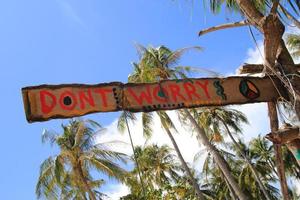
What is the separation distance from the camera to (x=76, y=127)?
20266 millimetres

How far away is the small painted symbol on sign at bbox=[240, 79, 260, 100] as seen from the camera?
4.72 metres

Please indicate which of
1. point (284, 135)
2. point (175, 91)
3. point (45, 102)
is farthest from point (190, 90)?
point (45, 102)

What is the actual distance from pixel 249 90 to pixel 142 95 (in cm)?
117

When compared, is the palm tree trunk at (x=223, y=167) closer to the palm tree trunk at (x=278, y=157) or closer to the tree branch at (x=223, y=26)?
the tree branch at (x=223, y=26)

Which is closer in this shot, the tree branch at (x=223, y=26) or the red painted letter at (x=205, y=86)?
the red painted letter at (x=205, y=86)

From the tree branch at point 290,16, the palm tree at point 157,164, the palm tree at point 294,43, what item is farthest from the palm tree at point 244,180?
the tree branch at point 290,16

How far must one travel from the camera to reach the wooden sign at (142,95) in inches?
163

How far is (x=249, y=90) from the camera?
4750mm

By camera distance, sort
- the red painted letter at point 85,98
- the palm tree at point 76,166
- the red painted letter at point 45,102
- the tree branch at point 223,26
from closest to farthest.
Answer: the red painted letter at point 45,102 < the red painted letter at point 85,98 < the tree branch at point 223,26 < the palm tree at point 76,166

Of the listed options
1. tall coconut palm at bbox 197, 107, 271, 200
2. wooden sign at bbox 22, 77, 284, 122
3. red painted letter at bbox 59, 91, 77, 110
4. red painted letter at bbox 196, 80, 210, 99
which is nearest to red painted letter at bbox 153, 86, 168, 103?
wooden sign at bbox 22, 77, 284, 122

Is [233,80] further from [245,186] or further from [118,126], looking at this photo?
[245,186]

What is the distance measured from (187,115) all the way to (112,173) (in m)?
4.06

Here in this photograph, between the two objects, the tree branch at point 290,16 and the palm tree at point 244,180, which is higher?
the tree branch at point 290,16

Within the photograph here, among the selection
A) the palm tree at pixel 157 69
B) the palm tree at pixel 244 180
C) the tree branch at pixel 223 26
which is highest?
the palm tree at pixel 157 69
